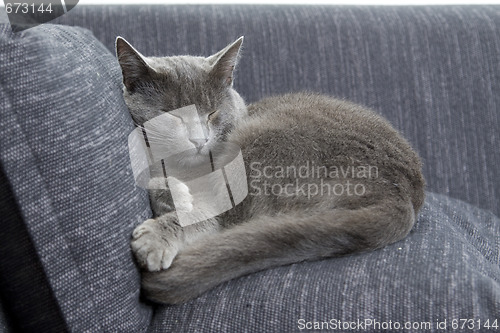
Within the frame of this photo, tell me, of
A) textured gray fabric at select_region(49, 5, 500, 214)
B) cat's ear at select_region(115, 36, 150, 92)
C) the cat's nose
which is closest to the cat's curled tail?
the cat's nose

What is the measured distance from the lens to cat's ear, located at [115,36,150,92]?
1.29 m

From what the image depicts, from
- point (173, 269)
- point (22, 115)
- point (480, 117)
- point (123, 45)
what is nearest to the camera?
point (22, 115)

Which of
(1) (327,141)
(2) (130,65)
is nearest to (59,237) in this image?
(2) (130,65)

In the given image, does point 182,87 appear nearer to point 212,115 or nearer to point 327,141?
point 212,115

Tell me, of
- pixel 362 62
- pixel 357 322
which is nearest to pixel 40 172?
pixel 357 322

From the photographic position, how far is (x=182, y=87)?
140 cm

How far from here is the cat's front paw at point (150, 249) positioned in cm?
109

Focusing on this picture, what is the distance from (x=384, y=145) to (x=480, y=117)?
0.77m

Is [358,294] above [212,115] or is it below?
below

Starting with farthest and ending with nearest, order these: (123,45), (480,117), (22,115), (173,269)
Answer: (480,117) → (123,45) → (173,269) → (22,115)

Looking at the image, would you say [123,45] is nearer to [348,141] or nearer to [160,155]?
[160,155]

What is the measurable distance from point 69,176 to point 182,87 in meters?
0.49

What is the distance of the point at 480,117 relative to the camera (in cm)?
193

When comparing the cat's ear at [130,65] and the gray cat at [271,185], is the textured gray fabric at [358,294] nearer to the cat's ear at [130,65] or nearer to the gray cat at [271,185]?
the gray cat at [271,185]
